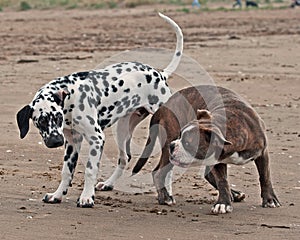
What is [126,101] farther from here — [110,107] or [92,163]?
[92,163]

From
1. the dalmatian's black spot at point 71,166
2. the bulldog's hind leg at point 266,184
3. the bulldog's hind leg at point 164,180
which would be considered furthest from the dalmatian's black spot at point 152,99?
the bulldog's hind leg at point 266,184

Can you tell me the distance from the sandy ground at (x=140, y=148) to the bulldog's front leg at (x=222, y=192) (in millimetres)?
107

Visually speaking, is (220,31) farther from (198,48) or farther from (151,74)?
(151,74)

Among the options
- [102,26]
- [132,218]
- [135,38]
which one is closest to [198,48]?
[135,38]

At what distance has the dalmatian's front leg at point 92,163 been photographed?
9250 mm

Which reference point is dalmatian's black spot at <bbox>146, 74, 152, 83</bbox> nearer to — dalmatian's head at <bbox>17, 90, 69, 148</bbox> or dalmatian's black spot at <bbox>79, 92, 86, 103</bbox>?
dalmatian's black spot at <bbox>79, 92, 86, 103</bbox>

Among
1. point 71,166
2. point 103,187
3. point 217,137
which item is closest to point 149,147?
point 103,187

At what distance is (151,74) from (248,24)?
2548 centimetres

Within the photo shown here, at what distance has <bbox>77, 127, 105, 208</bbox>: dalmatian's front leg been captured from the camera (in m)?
9.25

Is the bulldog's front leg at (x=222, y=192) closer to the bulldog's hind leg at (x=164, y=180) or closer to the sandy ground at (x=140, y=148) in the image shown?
the sandy ground at (x=140, y=148)

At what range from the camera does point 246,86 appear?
714 inches

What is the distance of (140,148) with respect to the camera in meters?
12.2

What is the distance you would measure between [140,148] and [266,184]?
118 inches

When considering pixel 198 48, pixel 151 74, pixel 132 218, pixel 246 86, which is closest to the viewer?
pixel 132 218
